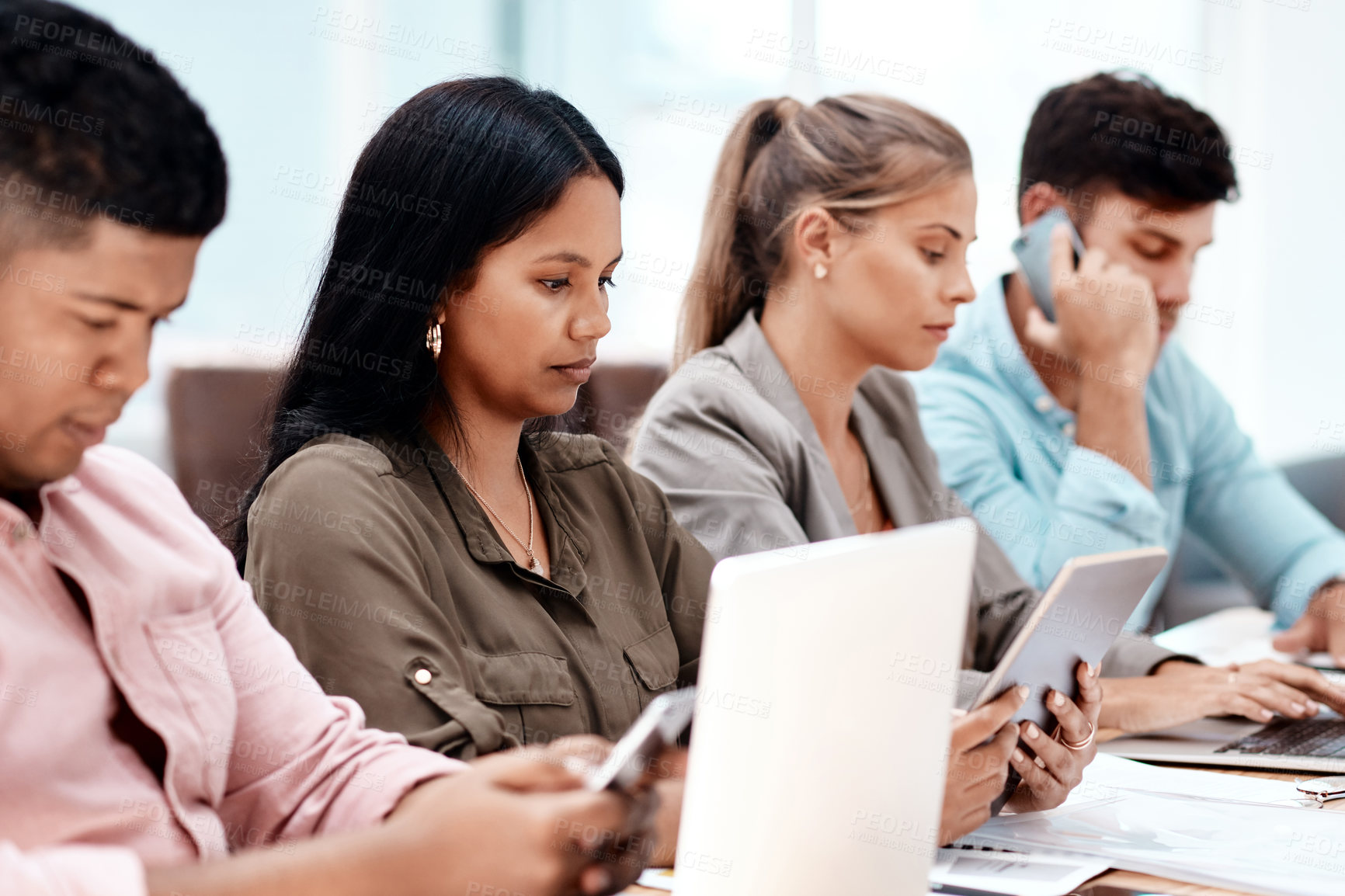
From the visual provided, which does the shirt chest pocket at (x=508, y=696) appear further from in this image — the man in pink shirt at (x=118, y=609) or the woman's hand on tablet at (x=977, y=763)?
the woman's hand on tablet at (x=977, y=763)

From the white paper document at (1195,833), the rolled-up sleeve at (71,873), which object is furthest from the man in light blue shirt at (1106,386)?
the rolled-up sleeve at (71,873)

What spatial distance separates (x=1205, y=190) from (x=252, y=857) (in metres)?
2.02

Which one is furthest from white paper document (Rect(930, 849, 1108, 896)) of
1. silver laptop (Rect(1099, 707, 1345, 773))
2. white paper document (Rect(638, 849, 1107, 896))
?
silver laptop (Rect(1099, 707, 1345, 773))

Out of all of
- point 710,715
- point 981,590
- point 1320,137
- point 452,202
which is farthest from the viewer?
point 1320,137

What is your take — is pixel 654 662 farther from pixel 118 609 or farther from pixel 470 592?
pixel 118 609

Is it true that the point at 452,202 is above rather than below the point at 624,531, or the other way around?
above

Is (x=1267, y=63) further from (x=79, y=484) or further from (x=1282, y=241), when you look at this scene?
(x=79, y=484)

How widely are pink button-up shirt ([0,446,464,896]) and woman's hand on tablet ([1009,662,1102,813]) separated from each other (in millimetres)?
541

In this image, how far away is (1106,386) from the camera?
214 cm

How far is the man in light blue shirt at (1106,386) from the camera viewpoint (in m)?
2.05

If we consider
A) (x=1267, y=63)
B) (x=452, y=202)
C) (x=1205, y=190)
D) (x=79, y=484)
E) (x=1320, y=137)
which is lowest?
(x=79, y=484)

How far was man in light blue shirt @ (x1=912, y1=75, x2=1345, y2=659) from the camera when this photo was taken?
2055 millimetres

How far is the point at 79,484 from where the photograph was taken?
796mm

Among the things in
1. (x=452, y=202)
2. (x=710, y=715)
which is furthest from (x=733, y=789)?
(x=452, y=202)
